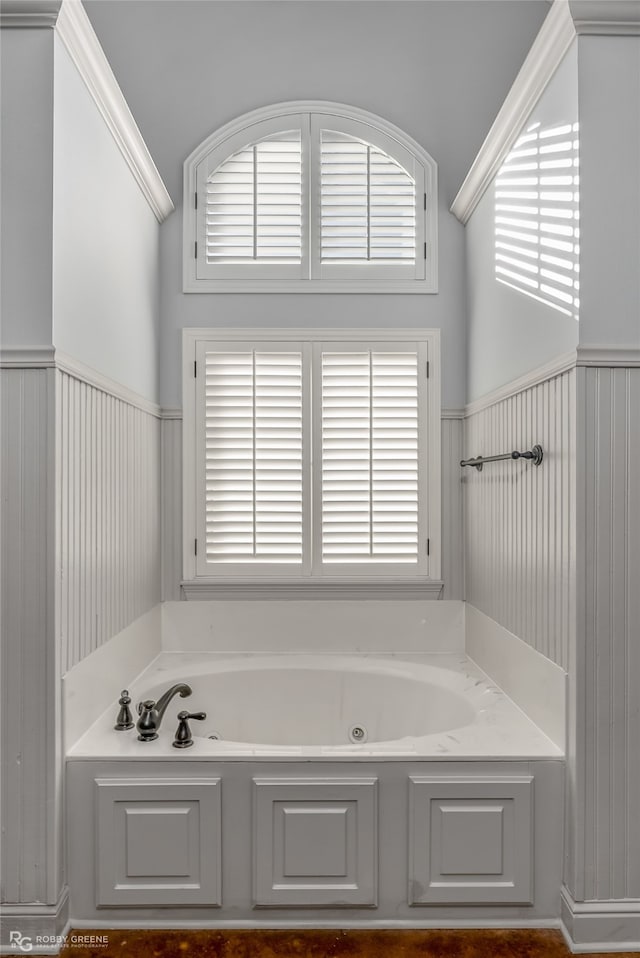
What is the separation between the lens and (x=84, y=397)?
1.94m

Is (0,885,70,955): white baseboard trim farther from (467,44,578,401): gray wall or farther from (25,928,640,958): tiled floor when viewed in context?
(467,44,578,401): gray wall

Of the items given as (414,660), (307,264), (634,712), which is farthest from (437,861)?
(307,264)

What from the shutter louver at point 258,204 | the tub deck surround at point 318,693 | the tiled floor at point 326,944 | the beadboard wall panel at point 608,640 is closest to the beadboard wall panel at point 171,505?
the tub deck surround at point 318,693

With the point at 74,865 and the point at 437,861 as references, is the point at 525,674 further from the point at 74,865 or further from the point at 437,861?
the point at 74,865

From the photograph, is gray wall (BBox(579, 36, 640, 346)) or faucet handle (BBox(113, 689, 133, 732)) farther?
faucet handle (BBox(113, 689, 133, 732))

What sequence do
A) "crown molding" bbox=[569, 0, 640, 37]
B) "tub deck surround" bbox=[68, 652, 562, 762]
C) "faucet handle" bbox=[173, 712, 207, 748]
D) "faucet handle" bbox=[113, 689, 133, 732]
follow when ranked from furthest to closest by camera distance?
"tub deck surround" bbox=[68, 652, 562, 762] → "faucet handle" bbox=[113, 689, 133, 732] → "faucet handle" bbox=[173, 712, 207, 748] → "crown molding" bbox=[569, 0, 640, 37]

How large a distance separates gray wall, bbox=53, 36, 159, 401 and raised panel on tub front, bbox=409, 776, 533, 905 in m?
1.60

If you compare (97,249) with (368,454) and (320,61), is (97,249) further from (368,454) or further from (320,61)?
(320,61)

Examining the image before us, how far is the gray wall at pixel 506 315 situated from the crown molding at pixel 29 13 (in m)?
1.31

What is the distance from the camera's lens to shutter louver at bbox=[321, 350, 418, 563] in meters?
2.76

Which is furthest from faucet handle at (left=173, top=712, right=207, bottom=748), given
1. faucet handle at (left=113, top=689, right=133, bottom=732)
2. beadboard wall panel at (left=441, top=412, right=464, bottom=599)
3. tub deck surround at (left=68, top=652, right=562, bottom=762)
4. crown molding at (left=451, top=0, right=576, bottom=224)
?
crown molding at (left=451, top=0, right=576, bottom=224)

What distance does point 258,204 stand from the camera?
278cm

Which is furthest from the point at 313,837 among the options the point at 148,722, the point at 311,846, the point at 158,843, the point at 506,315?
the point at 506,315

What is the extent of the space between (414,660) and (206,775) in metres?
1.15
